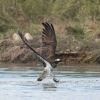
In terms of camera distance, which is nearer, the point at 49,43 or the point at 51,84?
the point at 51,84

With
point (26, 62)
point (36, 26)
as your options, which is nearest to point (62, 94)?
point (26, 62)

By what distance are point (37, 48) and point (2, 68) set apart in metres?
2.65

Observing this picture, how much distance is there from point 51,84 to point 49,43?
1342 mm

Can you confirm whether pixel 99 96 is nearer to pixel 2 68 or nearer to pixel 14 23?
pixel 2 68

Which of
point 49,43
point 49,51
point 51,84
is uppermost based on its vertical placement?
point 49,43

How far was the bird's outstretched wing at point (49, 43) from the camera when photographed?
15.8 m

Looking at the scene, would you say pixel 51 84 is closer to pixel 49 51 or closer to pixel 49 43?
pixel 49 51

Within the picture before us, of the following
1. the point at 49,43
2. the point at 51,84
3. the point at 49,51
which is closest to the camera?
the point at 51,84

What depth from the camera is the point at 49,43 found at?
16062mm

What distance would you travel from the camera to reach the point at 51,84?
600 inches

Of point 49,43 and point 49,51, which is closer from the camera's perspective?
point 49,51

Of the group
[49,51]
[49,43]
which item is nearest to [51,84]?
[49,51]

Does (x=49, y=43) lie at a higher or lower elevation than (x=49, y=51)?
higher

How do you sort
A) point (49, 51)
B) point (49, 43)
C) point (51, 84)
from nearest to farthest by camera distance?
1. point (51, 84)
2. point (49, 51)
3. point (49, 43)
